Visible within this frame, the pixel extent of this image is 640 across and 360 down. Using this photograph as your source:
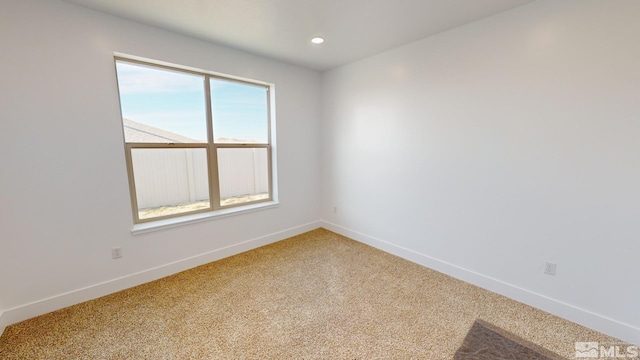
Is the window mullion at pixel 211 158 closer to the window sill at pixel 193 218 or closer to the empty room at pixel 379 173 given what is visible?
the empty room at pixel 379 173

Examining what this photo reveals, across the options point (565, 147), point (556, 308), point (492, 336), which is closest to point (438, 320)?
point (492, 336)

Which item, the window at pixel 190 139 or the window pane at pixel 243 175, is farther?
the window pane at pixel 243 175

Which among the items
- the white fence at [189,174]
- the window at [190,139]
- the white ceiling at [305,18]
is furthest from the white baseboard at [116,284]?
the white ceiling at [305,18]

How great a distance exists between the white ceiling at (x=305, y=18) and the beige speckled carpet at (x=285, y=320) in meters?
2.55

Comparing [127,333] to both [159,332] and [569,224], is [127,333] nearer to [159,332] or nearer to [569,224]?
[159,332]

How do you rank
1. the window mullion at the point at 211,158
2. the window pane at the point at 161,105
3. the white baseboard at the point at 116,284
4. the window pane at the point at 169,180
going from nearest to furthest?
the white baseboard at the point at 116,284 < the window pane at the point at 161,105 < the window pane at the point at 169,180 < the window mullion at the point at 211,158

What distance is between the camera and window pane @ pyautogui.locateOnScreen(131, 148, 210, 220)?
8.51 ft

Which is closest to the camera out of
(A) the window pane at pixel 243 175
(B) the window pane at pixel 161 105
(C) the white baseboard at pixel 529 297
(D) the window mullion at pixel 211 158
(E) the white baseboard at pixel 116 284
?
(C) the white baseboard at pixel 529 297

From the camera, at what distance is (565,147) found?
1.93 metres

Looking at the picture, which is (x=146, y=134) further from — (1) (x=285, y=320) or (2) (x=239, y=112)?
(1) (x=285, y=320)

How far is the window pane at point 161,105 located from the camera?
8.05 feet

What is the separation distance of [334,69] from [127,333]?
12.4 feet

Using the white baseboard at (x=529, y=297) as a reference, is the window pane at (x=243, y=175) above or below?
above

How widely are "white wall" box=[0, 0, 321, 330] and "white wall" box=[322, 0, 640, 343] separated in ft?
8.27
